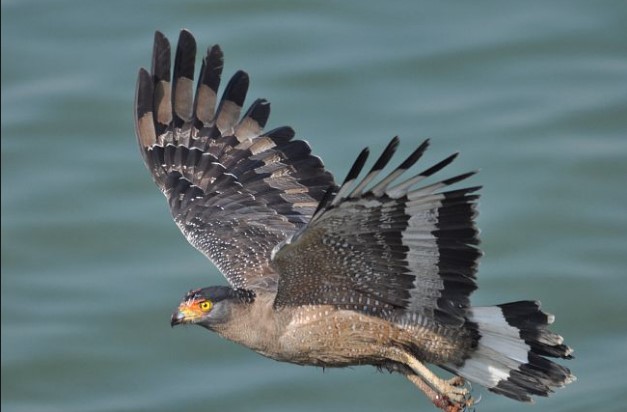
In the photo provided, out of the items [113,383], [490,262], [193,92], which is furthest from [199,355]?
[193,92]

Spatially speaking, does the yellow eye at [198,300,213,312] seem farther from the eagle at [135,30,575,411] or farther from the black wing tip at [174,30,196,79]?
the black wing tip at [174,30,196,79]

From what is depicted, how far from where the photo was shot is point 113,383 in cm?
1609

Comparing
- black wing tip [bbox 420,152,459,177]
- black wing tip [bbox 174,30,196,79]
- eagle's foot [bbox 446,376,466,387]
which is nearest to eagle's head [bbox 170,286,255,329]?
eagle's foot [bbox 446,376,466,387]

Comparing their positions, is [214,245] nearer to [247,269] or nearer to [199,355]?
[247,269]

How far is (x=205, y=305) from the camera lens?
10922 millimetres

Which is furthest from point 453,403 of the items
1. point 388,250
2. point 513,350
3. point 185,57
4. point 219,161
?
point 185,57

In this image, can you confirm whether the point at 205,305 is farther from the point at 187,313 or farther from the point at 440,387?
the point at 440,387

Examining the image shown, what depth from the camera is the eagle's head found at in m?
10.9

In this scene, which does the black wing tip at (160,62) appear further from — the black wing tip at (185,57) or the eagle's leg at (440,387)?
the eagle's leg at (440,387)

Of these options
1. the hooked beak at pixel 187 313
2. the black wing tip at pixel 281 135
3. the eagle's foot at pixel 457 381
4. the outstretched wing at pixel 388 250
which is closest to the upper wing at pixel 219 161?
the black wing tip at pixel 281 135

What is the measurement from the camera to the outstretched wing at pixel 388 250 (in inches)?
382

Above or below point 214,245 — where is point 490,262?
above

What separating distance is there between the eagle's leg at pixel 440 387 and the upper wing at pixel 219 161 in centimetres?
144

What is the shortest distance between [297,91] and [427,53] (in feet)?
5.13
